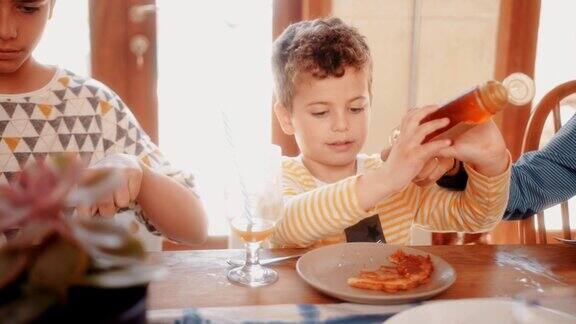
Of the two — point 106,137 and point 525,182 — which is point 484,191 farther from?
point 106,137

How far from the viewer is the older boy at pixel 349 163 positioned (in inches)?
42.7

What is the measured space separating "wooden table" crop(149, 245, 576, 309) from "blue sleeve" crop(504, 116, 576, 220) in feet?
0.85

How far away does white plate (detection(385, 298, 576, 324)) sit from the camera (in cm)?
68

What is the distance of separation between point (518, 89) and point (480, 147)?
28cm

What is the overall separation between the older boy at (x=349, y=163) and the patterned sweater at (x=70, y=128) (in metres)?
0.28

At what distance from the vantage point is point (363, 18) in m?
2.40

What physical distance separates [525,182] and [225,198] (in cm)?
77

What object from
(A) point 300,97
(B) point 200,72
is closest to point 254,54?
(B) point 200,72

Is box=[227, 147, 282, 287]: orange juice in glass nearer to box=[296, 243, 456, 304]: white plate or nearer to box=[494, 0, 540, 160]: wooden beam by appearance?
box=[296, 243, 456, 304]: white plate

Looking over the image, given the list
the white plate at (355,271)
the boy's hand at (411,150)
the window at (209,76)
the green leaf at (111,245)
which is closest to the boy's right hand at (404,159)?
the boy's hand at (411,150)

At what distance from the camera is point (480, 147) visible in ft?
3.56

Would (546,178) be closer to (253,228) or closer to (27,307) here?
(253,228)

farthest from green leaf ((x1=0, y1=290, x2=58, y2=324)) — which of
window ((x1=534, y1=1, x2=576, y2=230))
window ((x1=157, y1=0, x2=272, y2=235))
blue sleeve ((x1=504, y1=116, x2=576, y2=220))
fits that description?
window ((x1=534, y1=1, x2=576, y2=230))

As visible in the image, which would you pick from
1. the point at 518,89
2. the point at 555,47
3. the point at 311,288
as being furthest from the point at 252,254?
the point at 555,47
